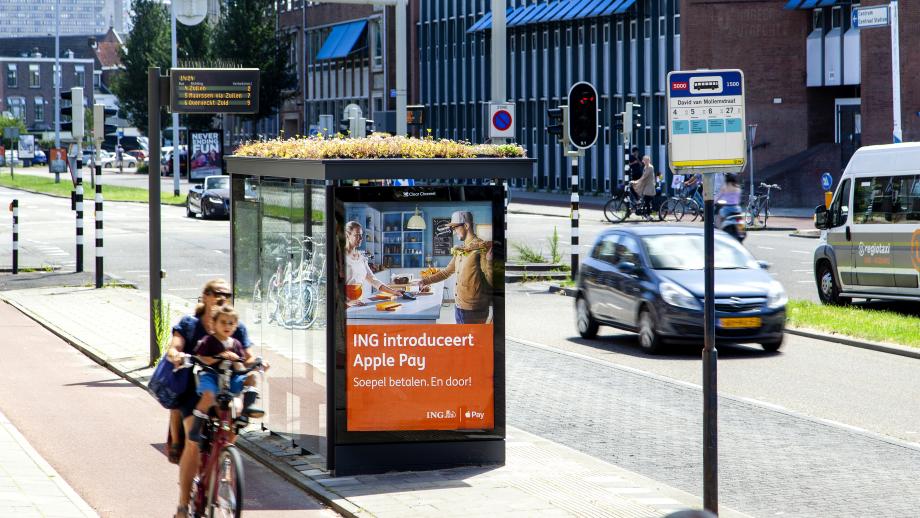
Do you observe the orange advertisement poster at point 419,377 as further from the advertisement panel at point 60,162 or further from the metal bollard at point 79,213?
the advertisement panel at point 60,162

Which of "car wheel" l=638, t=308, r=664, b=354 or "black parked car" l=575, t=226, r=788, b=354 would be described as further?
"car wheel" l=638, t=308, r=664, b=354

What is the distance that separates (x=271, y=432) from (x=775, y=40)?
1710 inches

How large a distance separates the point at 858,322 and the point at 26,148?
107348mm

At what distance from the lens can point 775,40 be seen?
51.5 meters

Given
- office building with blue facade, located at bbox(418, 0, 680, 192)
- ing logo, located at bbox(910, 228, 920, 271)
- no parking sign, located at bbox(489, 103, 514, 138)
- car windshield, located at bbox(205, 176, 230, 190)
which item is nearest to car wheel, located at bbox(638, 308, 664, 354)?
ing logo, located at bbox(910, 228, 920, 271)

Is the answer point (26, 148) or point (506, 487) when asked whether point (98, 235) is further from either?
point (26, 148)

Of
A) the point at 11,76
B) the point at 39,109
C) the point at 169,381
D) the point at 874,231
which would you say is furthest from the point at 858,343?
the point at 11,76

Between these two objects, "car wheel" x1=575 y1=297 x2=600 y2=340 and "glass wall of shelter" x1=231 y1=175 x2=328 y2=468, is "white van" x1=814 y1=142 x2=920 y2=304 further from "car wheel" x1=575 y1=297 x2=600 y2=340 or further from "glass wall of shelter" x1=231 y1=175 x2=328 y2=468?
"glass wall of shelter" x1=231 y1=175 x2=328 y2=468

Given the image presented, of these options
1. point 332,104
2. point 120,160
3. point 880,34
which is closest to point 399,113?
point 880,34

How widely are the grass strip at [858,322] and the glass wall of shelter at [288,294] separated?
8.28 m

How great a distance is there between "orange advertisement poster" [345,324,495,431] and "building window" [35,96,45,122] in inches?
6281

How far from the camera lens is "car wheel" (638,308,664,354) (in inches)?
640

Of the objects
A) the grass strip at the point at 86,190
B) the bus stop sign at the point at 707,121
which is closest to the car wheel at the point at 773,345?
the bus stop sign at the point at 707,121

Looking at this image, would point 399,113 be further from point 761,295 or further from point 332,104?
point 332,104
